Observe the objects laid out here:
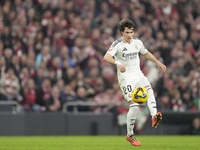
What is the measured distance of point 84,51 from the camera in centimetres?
1541

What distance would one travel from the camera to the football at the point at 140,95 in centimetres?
808

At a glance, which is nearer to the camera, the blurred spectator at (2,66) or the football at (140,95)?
the football at (140,95)

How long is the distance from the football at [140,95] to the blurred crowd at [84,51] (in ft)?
18.2

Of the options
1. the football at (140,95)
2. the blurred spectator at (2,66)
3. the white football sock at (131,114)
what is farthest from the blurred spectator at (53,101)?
the football at (140,95)

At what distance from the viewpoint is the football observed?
808 centimetres

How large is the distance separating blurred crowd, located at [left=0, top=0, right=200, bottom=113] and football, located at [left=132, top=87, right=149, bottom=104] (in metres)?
5.53

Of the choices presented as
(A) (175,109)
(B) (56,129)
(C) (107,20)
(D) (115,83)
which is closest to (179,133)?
(A) (175,109)

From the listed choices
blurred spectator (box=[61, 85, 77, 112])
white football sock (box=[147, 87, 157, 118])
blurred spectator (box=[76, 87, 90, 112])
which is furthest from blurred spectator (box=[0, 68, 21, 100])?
white football sock (box=[147, 87, 157, 118])

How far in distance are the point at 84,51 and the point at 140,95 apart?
752 cm

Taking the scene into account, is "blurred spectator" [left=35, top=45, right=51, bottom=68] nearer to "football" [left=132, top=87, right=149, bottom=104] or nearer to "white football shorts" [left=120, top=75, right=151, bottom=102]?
"white football shorts" [left=120, top=75, right=151, bottom=102]
